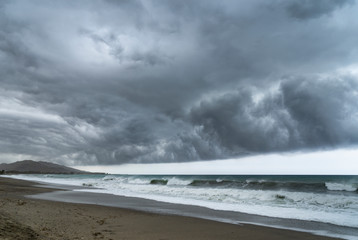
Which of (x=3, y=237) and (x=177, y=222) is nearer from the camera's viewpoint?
(x=3, y=237)

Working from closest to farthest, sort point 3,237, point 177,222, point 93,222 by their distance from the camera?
point 3,237
point 93,222
point 177,222

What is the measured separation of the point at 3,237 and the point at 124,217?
26.3 feet

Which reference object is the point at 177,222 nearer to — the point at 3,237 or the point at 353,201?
the point at 3,237

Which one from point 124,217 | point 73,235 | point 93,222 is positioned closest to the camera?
point 73,235

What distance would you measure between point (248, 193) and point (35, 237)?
24.4m

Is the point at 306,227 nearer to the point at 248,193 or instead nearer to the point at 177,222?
the point at 177,222

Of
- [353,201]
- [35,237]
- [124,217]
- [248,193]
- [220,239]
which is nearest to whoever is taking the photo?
[35,237]

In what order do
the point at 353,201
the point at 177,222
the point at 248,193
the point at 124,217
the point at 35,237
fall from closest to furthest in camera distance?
the point at 35,237 < the point at 177,222 < the point at 124,217 < the point at 353,201 < the point at 248,193

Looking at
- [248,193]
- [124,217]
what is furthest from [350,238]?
[248,193]

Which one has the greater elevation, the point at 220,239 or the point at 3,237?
the point at 3,237

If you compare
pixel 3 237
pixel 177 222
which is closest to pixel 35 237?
pixel 3 237

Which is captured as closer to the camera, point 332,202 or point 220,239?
point 220,239

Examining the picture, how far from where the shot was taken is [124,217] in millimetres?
13445

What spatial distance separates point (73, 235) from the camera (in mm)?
8289
